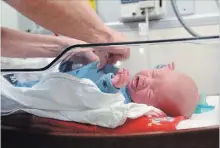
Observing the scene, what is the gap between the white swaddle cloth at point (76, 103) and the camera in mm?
597

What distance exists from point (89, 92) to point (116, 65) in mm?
95

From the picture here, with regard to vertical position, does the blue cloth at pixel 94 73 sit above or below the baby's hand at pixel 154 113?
above

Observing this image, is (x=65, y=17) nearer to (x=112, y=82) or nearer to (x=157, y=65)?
(x=112, y=82)

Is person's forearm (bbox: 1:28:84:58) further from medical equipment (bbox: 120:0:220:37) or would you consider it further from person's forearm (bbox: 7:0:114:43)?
medical equipment (bbox: 120:0:220:37)

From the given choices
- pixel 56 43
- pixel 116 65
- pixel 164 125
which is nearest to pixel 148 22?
pixel 56 43

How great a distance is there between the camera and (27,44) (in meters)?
0.89

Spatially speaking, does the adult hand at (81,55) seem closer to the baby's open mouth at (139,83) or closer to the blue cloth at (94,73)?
the blue cloth at (94,73)

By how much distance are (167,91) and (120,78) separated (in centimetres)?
16

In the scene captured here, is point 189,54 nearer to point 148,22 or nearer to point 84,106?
point 84,106

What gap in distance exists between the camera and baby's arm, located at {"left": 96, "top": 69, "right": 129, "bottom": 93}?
2.08 ft

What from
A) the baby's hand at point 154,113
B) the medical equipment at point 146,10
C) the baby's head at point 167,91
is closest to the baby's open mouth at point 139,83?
the baby's head at point 167,91

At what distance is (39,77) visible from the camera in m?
0.67

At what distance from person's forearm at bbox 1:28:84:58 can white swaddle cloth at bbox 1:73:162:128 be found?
0.14 m

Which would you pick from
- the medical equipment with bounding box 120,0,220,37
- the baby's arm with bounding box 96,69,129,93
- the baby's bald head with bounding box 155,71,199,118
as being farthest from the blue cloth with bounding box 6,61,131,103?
the medical equipment with bounding box 120,0,220,37
